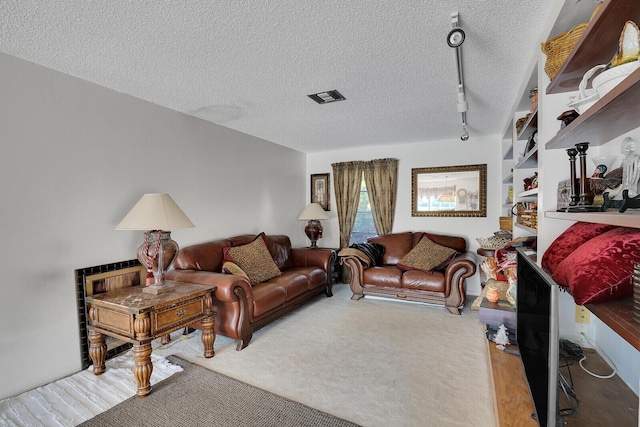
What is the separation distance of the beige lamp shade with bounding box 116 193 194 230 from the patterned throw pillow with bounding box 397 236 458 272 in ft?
9.74

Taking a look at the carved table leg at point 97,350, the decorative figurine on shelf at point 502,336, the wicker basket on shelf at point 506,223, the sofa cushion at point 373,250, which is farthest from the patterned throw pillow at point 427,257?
the carved table leg at point 97,350

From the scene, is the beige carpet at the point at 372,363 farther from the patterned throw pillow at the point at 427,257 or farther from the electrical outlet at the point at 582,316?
the electrical outlet at the point at 582,316

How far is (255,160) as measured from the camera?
4.49m

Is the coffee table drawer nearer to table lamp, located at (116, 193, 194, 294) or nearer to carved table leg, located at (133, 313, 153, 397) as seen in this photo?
carved table leg, located at (133, 313, 153, 397)

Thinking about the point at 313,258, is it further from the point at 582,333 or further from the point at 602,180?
the point at 602,180

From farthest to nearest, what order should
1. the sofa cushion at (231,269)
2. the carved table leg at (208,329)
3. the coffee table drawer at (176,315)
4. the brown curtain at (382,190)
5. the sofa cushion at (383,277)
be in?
the brown curtain at (382,190) < the sofa cushion at (383,277) < the sofa cushion at (231,269) < the carved table leg at (208,329) < the coffee table drawer at (176,315)

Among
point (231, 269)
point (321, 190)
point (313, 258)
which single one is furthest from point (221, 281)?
point (321, 190)

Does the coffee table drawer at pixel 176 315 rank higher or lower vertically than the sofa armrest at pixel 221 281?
lower

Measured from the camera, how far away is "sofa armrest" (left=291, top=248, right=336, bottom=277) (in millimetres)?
4418

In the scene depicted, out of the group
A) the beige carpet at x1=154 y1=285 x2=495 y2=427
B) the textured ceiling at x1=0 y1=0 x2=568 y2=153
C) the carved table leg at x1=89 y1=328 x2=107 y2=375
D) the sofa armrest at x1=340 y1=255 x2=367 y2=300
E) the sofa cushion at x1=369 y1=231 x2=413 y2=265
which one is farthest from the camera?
the sofa cushion at x1=369 y1=231 x2=413 y2=265

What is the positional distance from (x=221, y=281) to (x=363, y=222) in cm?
316

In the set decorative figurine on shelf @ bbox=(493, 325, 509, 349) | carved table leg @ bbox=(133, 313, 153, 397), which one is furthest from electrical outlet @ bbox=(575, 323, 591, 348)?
carved table leg @ bbox=(133, 313, 153, 397)

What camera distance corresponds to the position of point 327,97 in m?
2.91

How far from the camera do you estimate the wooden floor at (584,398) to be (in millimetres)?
1149
